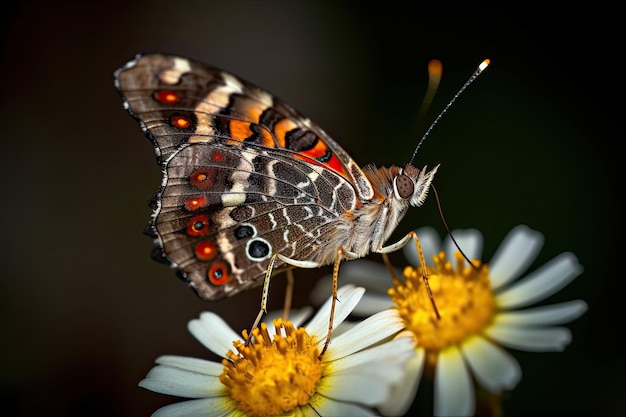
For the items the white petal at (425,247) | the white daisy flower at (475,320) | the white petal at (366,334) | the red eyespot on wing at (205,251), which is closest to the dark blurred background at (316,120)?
the white petal at (425,247)

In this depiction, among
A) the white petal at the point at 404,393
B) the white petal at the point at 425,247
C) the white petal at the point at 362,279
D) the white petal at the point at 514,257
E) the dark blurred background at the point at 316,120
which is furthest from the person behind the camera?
Answer: the dark blurred background at the point at 316,120

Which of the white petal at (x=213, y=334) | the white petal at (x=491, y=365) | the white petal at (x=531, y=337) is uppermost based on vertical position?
the white petal at (x=213, y=334)

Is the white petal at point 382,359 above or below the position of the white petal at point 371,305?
below

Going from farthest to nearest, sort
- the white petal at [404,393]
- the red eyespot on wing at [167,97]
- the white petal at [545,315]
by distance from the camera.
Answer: the red eyespot on wing at [167,97]
the white petal at [545,315]
the white petal at [404,393]

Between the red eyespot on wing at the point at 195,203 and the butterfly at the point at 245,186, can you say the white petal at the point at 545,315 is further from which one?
the red eyespot on wing at the point at 195,203

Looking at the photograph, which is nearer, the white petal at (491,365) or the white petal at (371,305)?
the white petal at (491,365)

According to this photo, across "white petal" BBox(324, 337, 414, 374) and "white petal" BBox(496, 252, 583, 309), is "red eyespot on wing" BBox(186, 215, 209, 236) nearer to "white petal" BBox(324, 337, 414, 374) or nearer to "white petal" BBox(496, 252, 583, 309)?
"white petal" BBox(324, 337, 414, 374)

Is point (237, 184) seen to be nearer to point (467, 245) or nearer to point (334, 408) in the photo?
point (334, 408)

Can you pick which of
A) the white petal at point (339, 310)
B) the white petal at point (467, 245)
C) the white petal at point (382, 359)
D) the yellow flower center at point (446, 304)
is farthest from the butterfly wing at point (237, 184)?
the white petal at point (467, 245)
